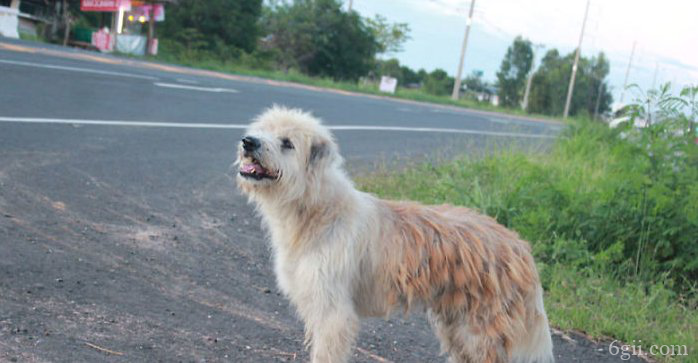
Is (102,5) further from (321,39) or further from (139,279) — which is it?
(139,279)

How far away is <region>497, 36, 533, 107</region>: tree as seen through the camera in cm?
8562

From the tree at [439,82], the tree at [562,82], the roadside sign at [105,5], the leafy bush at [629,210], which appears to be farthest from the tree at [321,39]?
the leafy bush at [629,210]

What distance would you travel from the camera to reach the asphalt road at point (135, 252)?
425cm

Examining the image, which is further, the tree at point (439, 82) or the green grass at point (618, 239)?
the tree at point (439, 82)

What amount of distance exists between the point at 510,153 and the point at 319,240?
24.7 ft

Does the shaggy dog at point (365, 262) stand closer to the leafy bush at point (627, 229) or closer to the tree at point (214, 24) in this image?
the leafy bush at point (627, 229)

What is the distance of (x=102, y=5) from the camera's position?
37.5m

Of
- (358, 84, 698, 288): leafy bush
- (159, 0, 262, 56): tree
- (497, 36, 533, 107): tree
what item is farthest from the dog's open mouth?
(497, 36, 533, 107): tree

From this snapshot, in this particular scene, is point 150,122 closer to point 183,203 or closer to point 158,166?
point 158,166

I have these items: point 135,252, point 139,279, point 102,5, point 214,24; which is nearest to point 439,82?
point 214,24

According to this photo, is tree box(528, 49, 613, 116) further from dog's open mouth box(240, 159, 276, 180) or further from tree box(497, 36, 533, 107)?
dog's open mouth box(240, 159, 276, 180)

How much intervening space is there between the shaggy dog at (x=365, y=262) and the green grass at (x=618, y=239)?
1888mm

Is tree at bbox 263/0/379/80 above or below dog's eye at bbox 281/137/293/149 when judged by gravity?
above

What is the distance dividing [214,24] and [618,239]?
41.8 m
